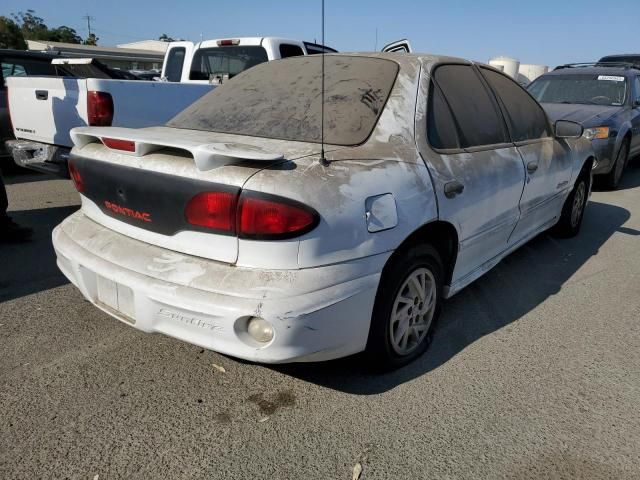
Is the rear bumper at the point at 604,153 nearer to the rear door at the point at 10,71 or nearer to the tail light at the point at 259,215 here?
the tail light at the point at 259,215

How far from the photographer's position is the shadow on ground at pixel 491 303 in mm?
2738

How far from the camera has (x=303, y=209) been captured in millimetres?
2094

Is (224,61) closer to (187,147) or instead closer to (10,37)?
(187,147)

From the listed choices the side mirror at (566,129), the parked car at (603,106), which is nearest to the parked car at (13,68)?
the side mirror at (566,129)

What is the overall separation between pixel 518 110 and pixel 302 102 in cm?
186

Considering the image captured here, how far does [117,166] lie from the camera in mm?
2512

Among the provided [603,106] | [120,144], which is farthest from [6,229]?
[603,106]

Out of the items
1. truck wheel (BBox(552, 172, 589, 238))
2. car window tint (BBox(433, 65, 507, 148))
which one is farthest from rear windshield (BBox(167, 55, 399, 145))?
truck wheel (BBox(552, 172, 589, 238))

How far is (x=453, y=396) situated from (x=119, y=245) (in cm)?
182

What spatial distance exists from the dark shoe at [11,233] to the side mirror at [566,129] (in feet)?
15.3

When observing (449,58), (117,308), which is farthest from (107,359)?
(449,58)

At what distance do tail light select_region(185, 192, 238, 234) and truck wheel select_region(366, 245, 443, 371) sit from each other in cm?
79

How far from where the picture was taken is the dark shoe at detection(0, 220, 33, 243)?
452cm

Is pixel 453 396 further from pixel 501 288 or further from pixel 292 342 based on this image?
pixel 501 288
